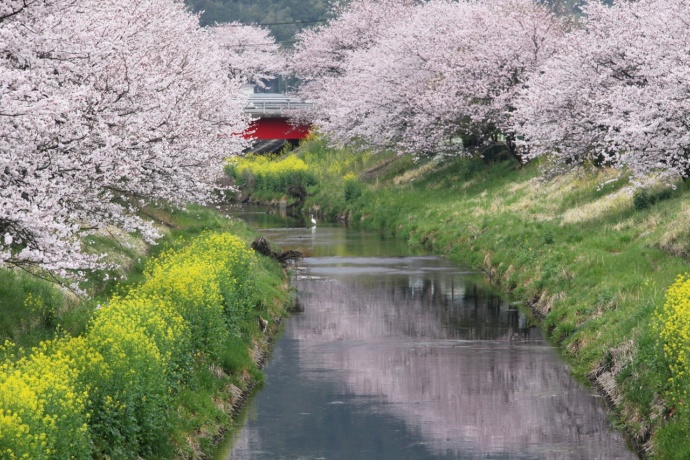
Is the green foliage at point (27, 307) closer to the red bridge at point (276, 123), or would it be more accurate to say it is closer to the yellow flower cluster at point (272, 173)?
the yellow flower cluster at point (272, 173)

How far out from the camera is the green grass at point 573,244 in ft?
68.7

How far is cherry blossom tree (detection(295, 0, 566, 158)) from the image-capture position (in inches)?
2008

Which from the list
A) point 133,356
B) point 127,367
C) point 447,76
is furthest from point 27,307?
point 447,76

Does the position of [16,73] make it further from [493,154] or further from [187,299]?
[493,154]

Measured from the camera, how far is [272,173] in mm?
72625

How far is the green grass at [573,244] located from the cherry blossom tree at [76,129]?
10.1 meters

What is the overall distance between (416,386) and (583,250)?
34.2ft

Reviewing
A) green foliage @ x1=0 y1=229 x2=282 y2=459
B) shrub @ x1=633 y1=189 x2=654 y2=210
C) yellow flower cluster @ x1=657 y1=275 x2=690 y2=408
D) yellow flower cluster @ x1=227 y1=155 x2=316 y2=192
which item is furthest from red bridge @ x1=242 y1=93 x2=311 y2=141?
yellow flower cluster @ x1=657 y1=275 x2=690 y2=408

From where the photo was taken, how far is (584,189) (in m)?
39.4

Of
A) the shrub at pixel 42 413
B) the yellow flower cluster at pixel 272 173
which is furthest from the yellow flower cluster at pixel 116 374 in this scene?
the yellow flower cluster at pixel 272 173

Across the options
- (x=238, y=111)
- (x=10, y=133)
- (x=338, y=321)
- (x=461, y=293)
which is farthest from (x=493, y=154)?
(x=10, y=133)

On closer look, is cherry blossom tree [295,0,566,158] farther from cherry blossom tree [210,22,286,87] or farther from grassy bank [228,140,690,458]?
cherry blossom tree [210,22,286,87]

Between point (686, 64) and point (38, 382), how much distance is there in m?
20.6

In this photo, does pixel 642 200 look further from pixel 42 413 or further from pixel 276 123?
pixel 276 123
